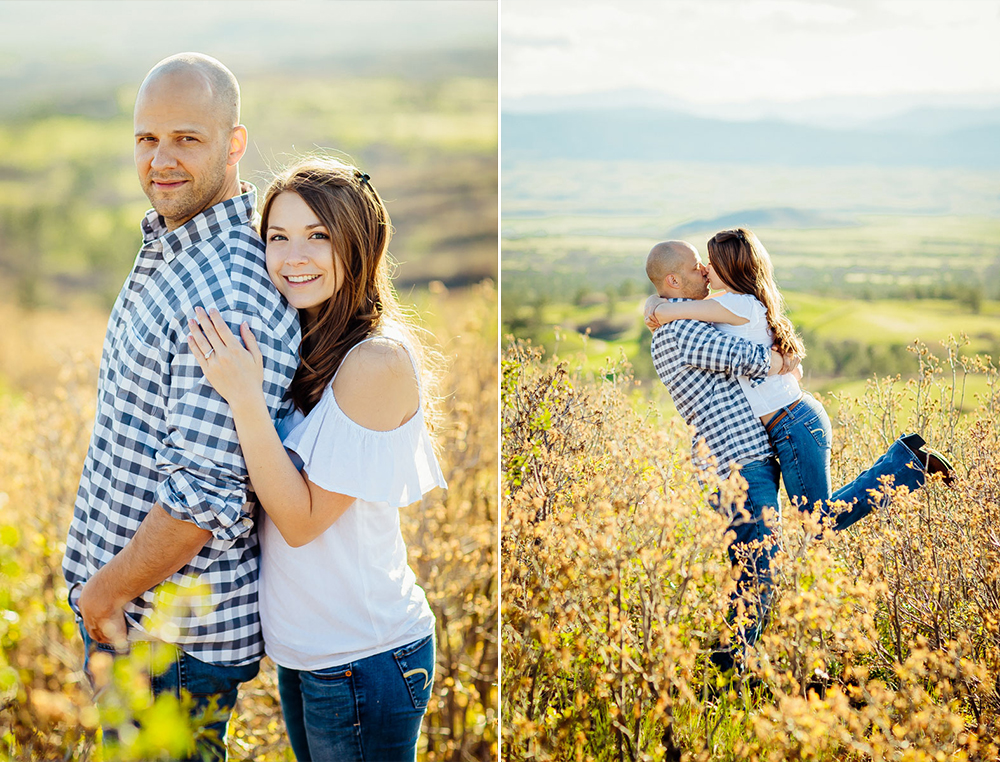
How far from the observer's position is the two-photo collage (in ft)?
5.74

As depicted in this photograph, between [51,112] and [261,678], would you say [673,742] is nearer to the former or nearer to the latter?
[261,678]

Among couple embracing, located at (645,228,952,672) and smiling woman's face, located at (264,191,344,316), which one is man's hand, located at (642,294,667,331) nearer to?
couple embracing, located at (645,228,952,672)

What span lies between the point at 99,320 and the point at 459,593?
5.48 metres

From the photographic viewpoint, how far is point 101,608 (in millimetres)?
1801

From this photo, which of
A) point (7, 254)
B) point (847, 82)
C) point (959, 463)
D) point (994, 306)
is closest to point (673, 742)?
point (959, 463)

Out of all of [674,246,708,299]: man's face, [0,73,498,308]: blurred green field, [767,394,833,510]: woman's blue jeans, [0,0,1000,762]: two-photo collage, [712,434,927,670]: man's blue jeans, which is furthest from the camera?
[0,73,498,308]: blurred green field

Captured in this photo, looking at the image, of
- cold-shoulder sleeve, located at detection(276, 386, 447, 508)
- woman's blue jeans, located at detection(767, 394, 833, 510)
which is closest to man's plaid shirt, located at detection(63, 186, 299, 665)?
cold-shoulder sleeve, located at detection(276, 386, 447, 508)

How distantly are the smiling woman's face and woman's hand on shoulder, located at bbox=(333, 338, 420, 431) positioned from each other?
20 centimetres

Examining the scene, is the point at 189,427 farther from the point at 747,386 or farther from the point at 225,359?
the point at 747,386

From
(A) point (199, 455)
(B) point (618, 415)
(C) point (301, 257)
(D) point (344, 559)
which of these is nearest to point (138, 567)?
(A) point (199, 455)

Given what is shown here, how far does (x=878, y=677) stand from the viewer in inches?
72.3

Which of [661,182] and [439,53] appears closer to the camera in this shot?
[661,182]

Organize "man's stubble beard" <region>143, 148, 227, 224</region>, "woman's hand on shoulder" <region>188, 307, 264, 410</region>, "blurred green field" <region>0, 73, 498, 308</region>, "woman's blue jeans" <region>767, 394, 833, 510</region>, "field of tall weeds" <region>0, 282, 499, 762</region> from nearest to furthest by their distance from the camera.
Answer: "woman's hand on shoulder" <region>188, 307, 264, 410</region> → "man's stubble beard" <region>143, 148, 227, 224</region> → "woman's blue jeans" <region>767, 394, 833, 510</region> → "field of tall weeds" <region>0, 282, 499, 762</region> → "blurred green field" <region>0, 73, 498, 308</region>

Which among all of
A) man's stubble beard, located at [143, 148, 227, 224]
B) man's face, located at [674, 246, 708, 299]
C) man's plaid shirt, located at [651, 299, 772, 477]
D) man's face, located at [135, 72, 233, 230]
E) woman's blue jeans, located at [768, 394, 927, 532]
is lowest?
woman's blue jeans, located at [768, 394, 927, 532]
